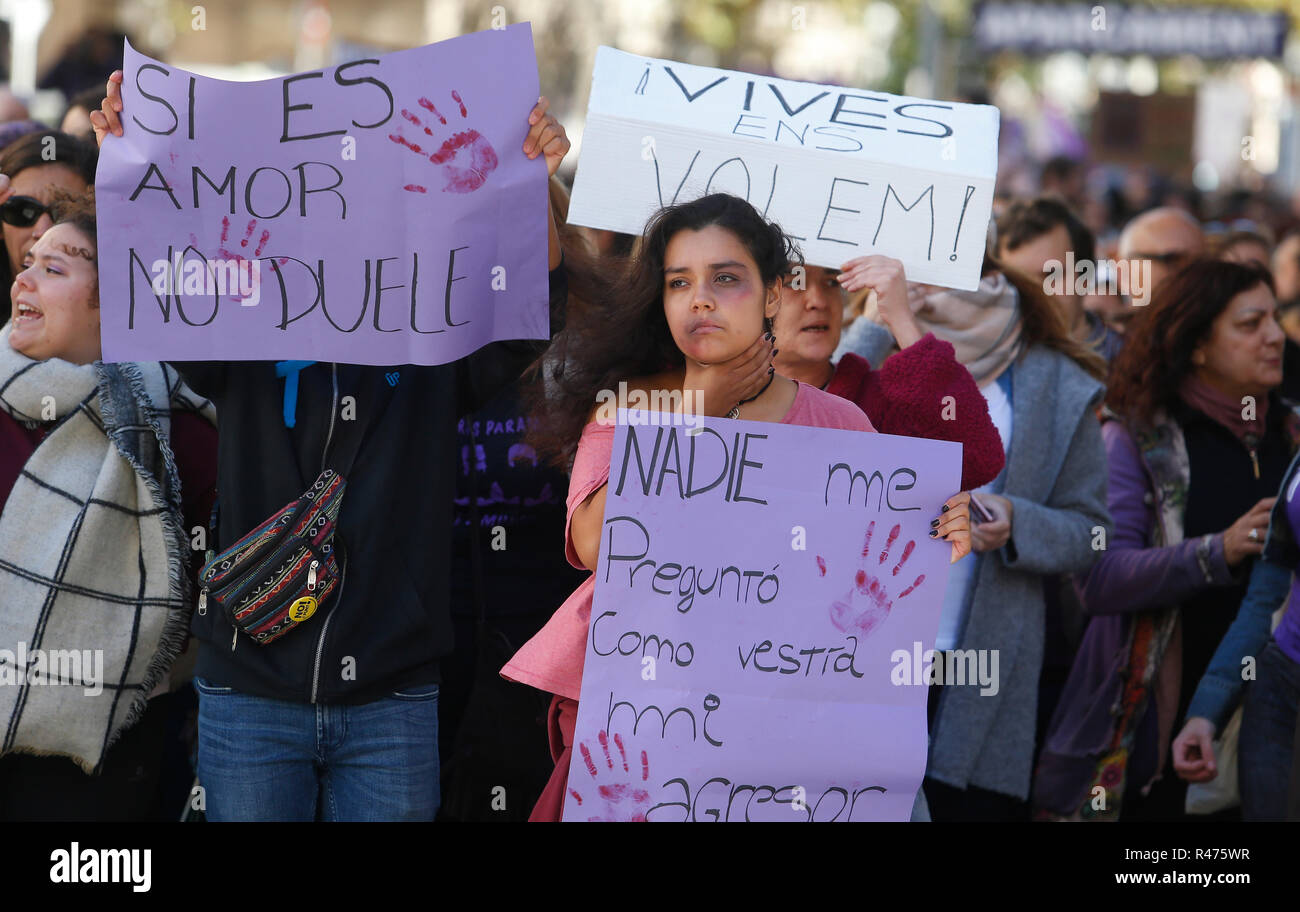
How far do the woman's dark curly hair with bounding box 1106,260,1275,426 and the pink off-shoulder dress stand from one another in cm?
170

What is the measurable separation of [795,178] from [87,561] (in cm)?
175

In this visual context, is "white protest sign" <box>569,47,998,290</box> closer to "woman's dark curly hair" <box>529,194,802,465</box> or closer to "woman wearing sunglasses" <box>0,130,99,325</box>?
"woman's dark curly hair" <box>529,194,802,465</box>

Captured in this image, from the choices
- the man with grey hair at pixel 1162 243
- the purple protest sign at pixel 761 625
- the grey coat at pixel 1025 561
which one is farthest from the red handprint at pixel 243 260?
the man with grey hair at pixel 1162 243

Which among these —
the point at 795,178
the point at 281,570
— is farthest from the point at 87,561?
the point at 795,178

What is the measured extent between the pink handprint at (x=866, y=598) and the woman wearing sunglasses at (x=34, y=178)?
2.12 metres

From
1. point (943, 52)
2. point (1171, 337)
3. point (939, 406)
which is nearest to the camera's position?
point (939, 406)

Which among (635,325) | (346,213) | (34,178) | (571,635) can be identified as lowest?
(571,635)

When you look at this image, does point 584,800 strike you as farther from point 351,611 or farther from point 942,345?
point 942,345

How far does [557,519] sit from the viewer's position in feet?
12.5

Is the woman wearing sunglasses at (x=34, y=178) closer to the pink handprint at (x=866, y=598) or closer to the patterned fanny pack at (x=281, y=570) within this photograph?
the patterned fanny pack at (x=281, y=570)

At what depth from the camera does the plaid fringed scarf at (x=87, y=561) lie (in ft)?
10.4

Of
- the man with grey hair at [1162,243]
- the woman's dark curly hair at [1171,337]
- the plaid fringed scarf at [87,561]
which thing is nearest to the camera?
the plaid fringed scarf at [87,561]

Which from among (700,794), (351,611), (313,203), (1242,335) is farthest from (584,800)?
(1242,335)

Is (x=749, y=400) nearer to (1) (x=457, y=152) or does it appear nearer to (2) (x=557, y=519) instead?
(1) (x=457, y=152)
